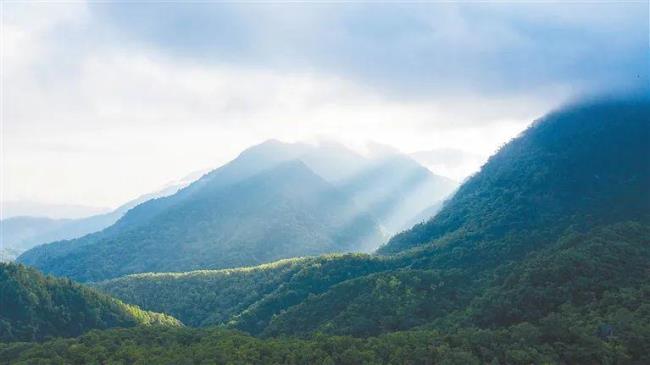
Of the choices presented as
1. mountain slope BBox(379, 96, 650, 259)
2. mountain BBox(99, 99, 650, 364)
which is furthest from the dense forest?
mountain slope BBox(379, 96, 650, 259)

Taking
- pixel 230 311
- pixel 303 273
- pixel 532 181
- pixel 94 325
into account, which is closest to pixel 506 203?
pixel 532 181

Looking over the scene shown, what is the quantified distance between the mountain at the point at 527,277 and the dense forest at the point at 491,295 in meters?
0.39

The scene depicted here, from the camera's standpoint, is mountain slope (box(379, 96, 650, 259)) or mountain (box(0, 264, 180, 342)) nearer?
mountain (box(0, 264, 180, 342))

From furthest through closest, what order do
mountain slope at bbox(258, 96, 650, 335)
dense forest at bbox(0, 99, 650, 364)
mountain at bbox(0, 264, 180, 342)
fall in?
mountain at bbox(0, 264, 180, 342), mountain slope at bbox(258, 96, 650, 335), dense forest at bbox(0, 99, 650, 364)

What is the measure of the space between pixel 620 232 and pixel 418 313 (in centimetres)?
5049

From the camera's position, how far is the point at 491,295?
114m

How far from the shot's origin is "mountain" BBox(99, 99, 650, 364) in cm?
8231

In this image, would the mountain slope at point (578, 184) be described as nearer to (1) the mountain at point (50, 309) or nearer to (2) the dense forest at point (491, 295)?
(2) the dense forest at point (491, 295)

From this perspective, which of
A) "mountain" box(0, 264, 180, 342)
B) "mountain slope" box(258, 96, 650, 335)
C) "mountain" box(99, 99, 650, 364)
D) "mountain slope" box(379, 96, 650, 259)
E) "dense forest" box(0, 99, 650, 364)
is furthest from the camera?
"mountain slope" box(379, 96, 650, 259)

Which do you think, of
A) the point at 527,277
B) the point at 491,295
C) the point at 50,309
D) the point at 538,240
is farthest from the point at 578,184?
the point at 50,309

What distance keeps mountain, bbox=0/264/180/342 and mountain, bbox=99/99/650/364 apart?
3499 cm

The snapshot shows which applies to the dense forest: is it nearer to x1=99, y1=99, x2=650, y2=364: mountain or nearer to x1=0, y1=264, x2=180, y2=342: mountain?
x1=99, y1=99, x2=650, y2=364: mountain

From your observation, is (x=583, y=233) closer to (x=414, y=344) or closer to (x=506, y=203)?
(x=506, y=203)

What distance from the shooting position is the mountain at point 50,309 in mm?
130125
